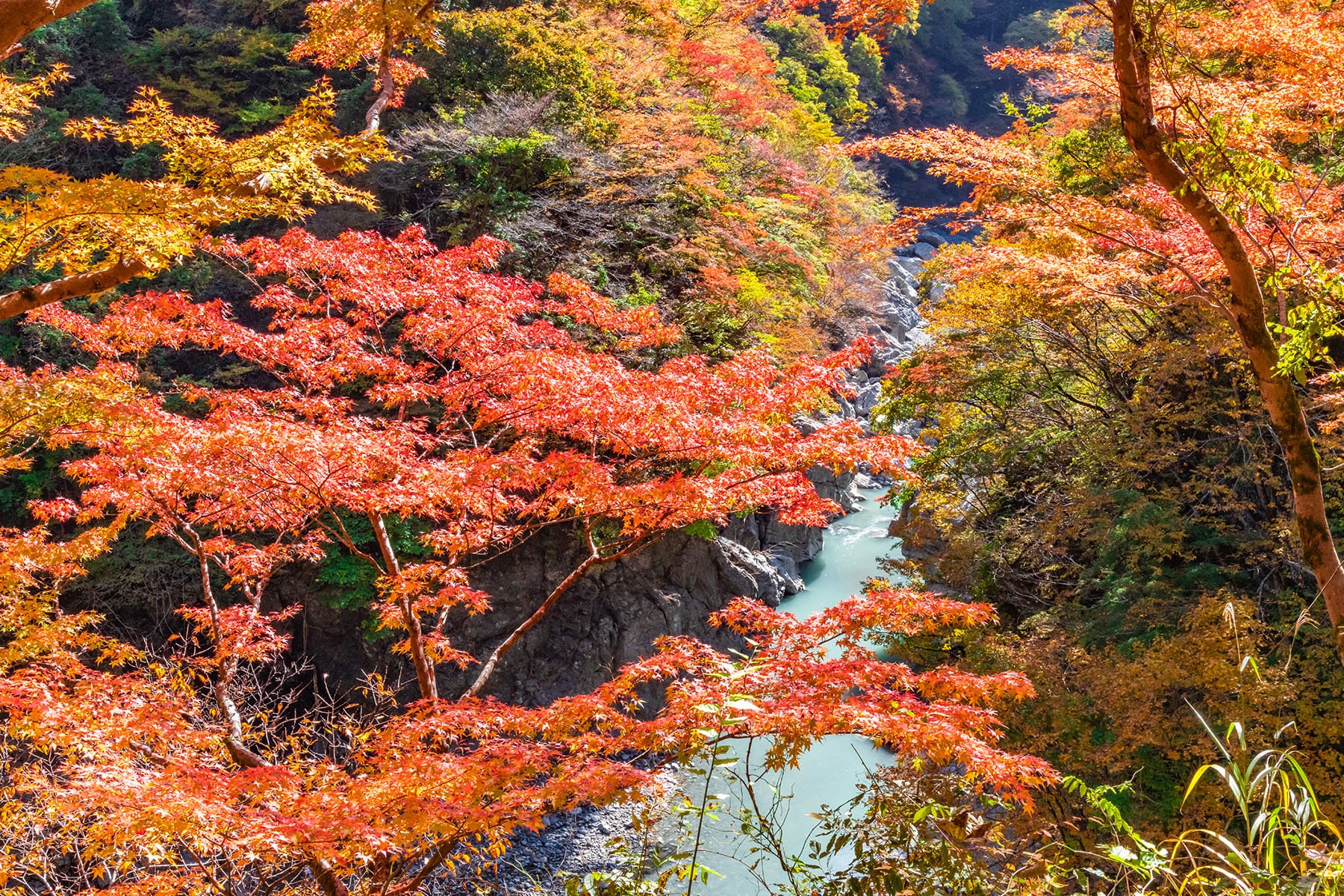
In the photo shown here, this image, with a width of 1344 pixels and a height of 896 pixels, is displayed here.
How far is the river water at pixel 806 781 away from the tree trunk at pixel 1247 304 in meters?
2.05

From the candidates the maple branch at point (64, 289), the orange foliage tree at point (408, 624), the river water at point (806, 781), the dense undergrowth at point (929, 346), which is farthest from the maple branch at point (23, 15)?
the river water at point (806, 781)

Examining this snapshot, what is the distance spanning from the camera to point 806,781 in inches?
364

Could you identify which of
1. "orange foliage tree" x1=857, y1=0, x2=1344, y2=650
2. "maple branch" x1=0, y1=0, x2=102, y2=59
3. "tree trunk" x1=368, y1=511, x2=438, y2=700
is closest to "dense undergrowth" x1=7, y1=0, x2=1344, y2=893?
"orange foliage tree" x1=857, y1=0, x2=1344, y2=650

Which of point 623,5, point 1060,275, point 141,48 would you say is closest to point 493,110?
point 623,5

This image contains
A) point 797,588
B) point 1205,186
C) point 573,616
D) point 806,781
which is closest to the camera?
point 1205,186

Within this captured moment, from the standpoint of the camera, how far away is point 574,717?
12.8 feet

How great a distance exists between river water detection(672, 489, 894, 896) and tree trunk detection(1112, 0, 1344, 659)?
2050mm

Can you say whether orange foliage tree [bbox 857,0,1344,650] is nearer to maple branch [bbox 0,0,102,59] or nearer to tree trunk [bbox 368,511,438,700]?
maple branch [bbox 0,0,102,59]

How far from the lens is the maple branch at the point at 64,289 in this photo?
3.42 meters

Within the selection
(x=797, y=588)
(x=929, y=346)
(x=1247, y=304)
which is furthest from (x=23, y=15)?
(x=797, y=588)

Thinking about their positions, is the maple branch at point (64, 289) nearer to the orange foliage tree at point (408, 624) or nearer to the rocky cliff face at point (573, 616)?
the orange foliage tree at point (408, 624)

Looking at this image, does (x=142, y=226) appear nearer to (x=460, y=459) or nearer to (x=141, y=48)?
(x=460, y=459)

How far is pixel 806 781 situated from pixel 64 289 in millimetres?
8616

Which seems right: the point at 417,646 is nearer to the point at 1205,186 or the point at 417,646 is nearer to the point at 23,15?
the point at 23,15
